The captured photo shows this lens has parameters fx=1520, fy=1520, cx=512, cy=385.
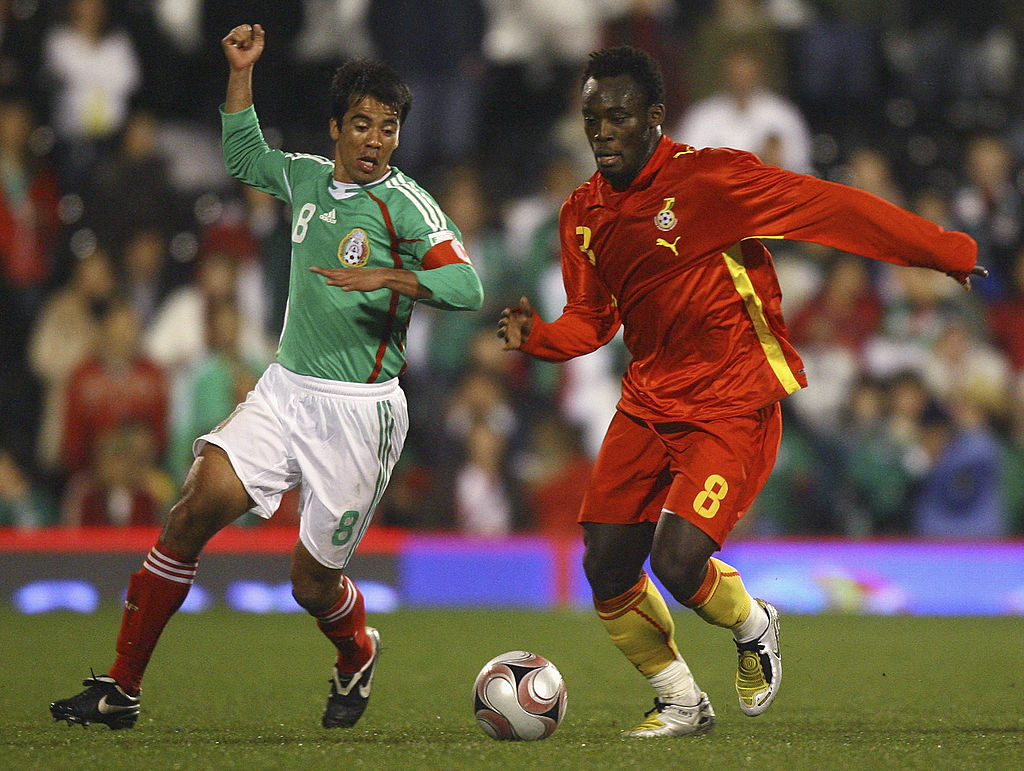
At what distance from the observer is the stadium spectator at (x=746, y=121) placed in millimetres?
11008

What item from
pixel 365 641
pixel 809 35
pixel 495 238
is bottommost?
pixel 365 641

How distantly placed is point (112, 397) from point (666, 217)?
5.96 meters

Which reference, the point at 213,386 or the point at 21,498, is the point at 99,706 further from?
the point at 21,498

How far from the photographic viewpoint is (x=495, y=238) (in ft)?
35.8

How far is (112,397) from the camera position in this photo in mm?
9977

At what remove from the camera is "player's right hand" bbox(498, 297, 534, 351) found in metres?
4.74

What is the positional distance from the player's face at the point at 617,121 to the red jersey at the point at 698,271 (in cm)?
11

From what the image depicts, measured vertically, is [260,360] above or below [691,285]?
below

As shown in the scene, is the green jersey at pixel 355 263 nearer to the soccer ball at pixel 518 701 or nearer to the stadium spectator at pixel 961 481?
the soccer ball at pixel 518 701

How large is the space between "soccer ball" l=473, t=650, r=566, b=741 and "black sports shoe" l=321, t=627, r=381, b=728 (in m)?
0.51

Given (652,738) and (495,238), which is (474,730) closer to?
(652,738)

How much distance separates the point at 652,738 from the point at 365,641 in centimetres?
113

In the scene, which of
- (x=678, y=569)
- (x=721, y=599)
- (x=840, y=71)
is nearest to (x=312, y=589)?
(x=678, y=569)

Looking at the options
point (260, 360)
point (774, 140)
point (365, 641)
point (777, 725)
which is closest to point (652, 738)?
point (777, 725)
